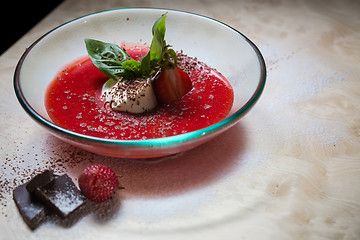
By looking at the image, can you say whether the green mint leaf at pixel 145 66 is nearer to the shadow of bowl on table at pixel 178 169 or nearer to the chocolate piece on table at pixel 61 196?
the shadow of bowl on table at pixel 178 169

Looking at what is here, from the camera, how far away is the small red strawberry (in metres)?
1.67

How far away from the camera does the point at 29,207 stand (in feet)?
4.27

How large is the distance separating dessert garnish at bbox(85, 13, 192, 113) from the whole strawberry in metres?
0.45

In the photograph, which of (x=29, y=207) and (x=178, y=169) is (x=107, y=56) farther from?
(x=29, y=207)

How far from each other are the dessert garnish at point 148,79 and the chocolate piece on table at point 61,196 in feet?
1.59

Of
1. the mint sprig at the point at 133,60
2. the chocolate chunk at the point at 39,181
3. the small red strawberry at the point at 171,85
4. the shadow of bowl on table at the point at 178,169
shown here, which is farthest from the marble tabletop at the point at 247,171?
the mint sprig at the point at 133,60

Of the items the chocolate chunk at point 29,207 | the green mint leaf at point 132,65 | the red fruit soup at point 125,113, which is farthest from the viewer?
the green mint leaf at point 132,65

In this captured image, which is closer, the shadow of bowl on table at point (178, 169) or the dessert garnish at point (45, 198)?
the dessert garnish at point (45, 198)

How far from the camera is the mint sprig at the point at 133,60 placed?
1.64 metres

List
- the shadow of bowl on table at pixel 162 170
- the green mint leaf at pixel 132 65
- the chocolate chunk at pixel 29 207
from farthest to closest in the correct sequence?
1. the green mint leaf at pixel 132 65
2. the shadow of bowl on table at pixel 162 170
3. the chocolate chunk at pixel 29 207

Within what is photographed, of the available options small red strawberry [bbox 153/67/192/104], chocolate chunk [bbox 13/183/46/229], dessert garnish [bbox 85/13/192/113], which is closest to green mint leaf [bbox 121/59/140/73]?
dessert garnish [bbox 85/13/192/113]

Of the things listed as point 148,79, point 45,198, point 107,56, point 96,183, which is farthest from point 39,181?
point 107,56

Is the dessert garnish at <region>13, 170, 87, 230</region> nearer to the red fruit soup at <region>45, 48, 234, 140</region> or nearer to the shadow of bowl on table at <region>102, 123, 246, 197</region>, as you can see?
the shadow of bowl on table at <region>102, 123, 246, 197</region>

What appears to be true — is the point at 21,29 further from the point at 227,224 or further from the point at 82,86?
the point at 227,224
